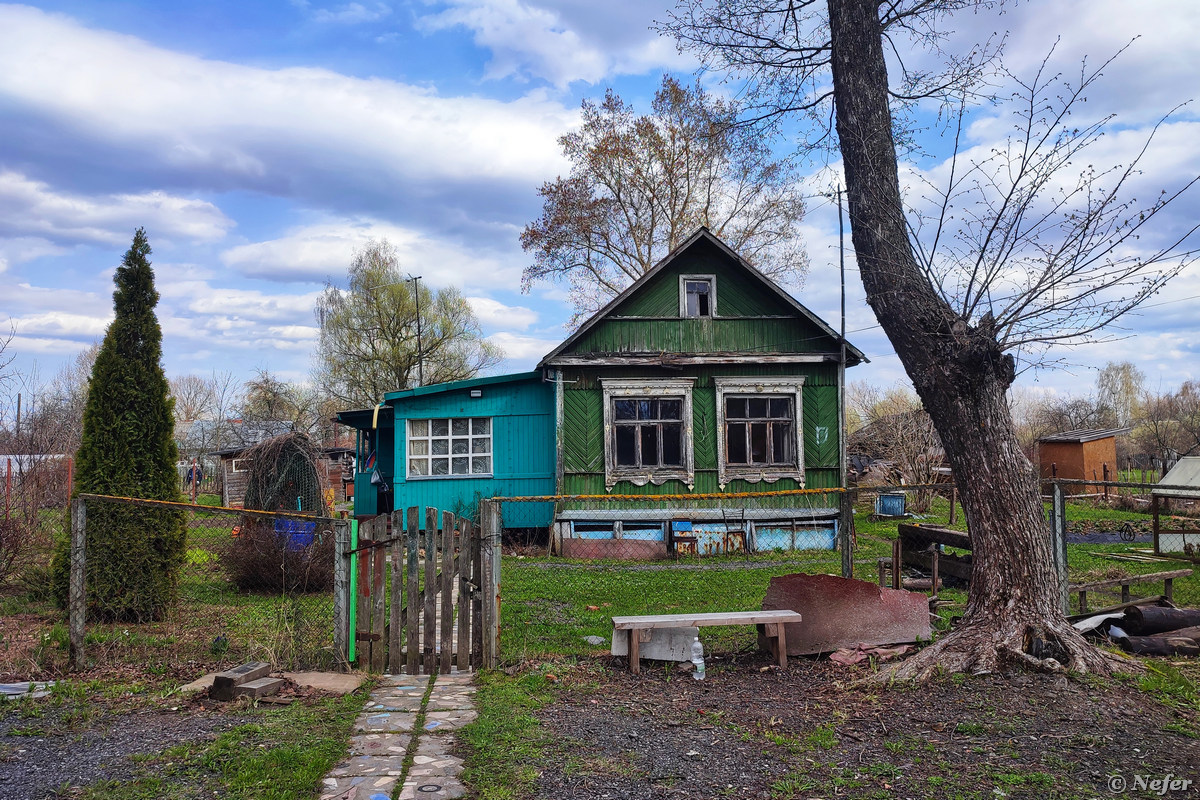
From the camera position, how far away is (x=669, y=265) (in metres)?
16.0

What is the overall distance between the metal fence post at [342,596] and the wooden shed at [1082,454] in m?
24.3

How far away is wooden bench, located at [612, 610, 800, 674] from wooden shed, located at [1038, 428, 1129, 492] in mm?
22048

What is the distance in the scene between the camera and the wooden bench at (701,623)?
20.8ft

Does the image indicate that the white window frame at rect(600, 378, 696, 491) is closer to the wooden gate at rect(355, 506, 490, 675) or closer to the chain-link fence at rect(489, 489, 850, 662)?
the chain-link fence at rect(489, 489, 850, 662)

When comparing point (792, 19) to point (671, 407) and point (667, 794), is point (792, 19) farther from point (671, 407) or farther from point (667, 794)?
point (671, 407)

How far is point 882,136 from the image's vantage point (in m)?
7.02

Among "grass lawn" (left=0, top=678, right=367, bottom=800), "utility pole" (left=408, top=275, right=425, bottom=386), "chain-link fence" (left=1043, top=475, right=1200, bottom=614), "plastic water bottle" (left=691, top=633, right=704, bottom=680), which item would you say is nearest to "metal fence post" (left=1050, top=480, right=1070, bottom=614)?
"chain-link fence" (left=1043, top=475, right=1200, bottom=614)

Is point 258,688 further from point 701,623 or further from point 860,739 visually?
point 860,739

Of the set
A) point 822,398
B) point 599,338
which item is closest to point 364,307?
point 599,338

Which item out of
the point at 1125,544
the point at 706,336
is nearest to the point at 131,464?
the point at 706,336

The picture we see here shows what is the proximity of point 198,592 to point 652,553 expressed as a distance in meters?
7.99

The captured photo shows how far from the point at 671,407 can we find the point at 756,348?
6.94 ft

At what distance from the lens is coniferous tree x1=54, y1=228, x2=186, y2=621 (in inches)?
322

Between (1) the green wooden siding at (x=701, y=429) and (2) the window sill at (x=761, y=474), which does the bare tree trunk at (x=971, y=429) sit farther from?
(2) the window sill at (x=761, y=474)
